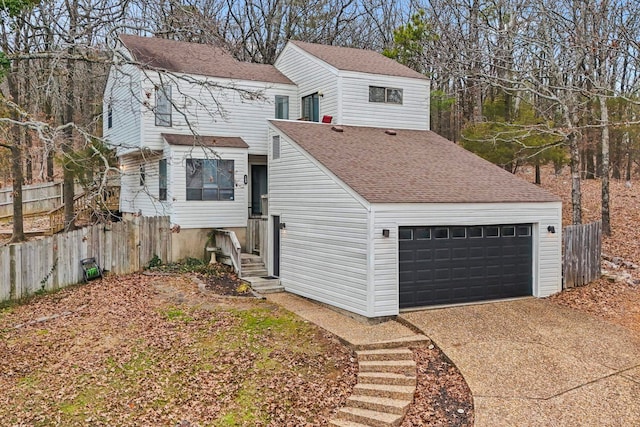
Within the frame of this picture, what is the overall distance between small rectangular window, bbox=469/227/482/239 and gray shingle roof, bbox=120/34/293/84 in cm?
1016

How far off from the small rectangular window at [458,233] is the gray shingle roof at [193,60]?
10007 mm

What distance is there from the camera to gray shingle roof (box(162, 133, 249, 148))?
1603 centimetres

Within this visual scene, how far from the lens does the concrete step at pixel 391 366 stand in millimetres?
8500

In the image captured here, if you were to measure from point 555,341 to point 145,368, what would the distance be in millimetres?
7662

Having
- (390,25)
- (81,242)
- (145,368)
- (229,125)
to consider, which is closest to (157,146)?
(229,125)

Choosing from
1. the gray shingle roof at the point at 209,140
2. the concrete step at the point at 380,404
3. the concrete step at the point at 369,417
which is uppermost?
the gray shingle roof at the point at 209,140

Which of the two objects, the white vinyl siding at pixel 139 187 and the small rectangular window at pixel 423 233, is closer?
the small rectangular window at pixel 423 233

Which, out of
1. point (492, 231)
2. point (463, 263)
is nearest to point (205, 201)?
point (463, 263)

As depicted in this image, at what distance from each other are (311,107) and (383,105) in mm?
2739

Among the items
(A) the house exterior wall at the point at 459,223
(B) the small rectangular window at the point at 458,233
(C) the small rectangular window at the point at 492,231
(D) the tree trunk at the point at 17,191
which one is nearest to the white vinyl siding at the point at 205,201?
(D) the tree trunk at the point at 17,191

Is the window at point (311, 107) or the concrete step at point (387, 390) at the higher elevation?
the window at point (311, 107)

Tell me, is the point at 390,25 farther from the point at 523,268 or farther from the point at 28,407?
the point at 28,407

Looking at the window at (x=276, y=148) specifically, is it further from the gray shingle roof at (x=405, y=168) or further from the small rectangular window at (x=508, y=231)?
the small rectangular window at (x=508, y=231)

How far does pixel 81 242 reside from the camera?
13.9m
